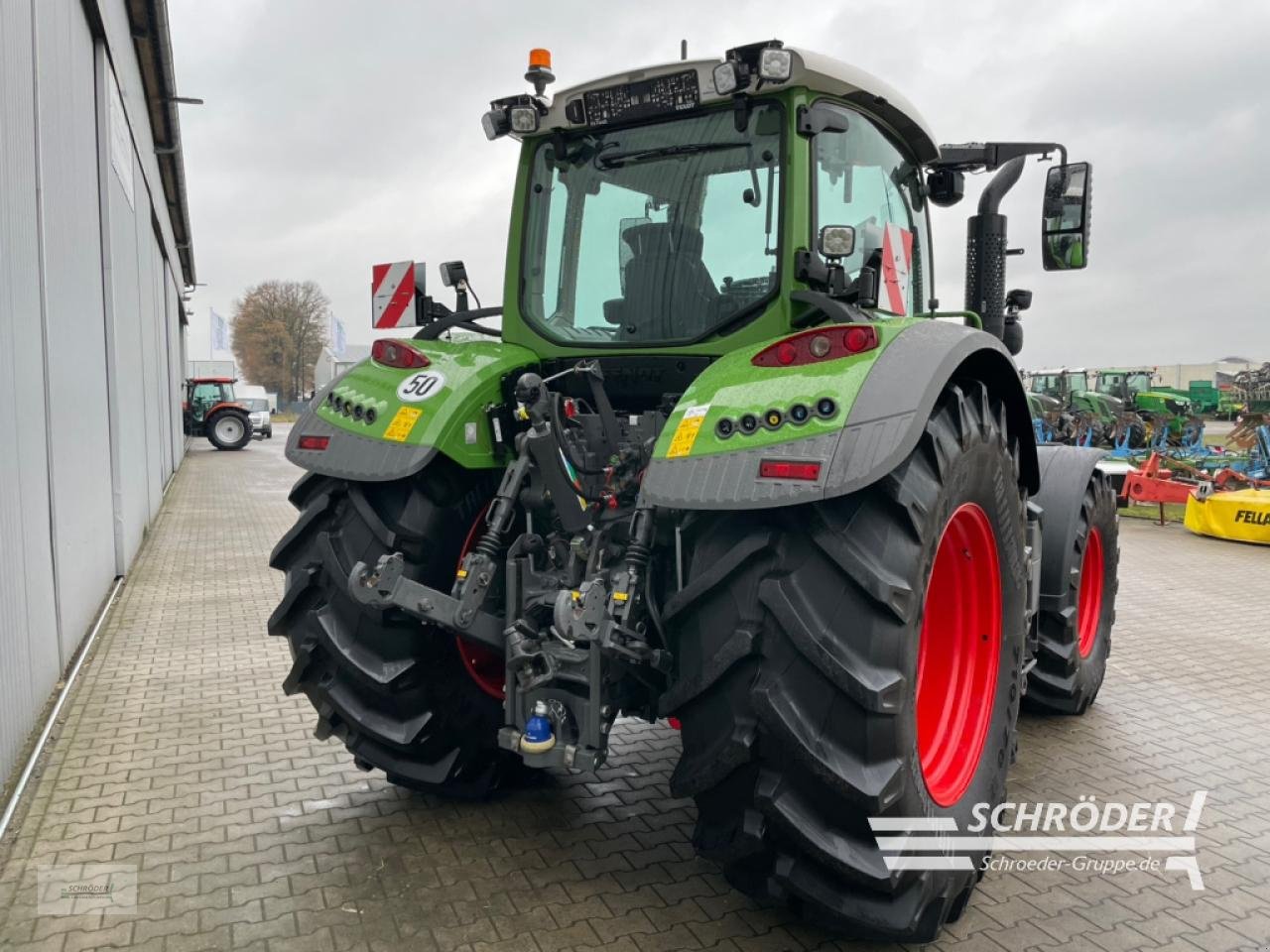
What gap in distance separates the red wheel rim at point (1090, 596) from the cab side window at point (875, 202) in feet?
6.34

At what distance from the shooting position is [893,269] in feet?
9.66

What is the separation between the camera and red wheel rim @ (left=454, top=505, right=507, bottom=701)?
10.3 feet

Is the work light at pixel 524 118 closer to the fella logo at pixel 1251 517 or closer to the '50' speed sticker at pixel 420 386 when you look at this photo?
the '50' speed sticker at pixel 420 386

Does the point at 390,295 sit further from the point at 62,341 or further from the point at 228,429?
the point at 228,429

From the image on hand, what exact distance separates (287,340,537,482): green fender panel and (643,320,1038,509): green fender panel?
796mm

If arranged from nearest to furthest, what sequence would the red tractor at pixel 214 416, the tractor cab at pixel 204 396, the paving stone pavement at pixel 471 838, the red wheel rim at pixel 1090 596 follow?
the paving stone pavement at pixel 471 838
the red wheel rim at pixel 1090 596
the red tractor at pixel 214 416
the tractor cab at pixel 204 396

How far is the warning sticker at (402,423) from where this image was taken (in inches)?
117

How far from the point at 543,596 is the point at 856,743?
107cm

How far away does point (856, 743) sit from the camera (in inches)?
86.3

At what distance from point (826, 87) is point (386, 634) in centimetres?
225

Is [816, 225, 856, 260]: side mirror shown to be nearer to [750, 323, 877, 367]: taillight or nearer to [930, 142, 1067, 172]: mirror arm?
[750, 323, 877, 367]: taillight

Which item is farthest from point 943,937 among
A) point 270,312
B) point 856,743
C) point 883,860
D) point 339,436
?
point 270,312

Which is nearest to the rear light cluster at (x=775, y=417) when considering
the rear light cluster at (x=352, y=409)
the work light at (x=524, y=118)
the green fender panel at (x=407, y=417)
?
the green fender panel at (x=407, y=417)

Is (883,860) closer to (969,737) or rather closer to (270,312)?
(969,737)
